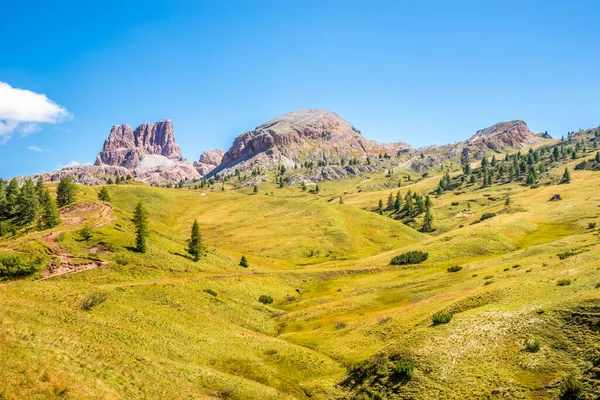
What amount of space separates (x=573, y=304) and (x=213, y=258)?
8305 cm

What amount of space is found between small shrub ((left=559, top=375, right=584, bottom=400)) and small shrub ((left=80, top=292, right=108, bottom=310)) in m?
45.8

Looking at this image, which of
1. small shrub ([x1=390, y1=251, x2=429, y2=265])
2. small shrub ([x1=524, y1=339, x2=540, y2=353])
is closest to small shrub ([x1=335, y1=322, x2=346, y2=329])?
small shrub ([x1=524, y1=339, x2=540, y2=353])

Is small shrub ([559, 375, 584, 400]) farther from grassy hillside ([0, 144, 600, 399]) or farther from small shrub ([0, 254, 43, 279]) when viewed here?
small shrub ([0, 254, 43, 279])

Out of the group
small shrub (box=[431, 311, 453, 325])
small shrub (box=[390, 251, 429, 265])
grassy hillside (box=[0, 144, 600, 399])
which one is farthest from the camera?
small shrub (box=[390, 251, 429, 265])

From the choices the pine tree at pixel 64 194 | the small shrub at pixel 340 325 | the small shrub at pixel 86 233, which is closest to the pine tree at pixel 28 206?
the pine tree at pixel 64 194

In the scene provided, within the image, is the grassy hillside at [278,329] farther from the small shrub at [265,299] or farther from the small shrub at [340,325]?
the small shrub at [265,299]

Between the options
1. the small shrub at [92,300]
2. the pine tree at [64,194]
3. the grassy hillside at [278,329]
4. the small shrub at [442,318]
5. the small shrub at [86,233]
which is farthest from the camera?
the pine tree at [64,194]

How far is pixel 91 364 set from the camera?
2770cm

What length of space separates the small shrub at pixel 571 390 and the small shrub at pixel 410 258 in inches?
3030

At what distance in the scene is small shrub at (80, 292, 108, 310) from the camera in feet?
135

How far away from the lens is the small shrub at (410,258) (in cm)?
10094

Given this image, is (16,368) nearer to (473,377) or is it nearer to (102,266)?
(473,377)

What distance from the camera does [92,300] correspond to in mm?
41938

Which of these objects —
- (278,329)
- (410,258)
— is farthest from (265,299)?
(410,258)
